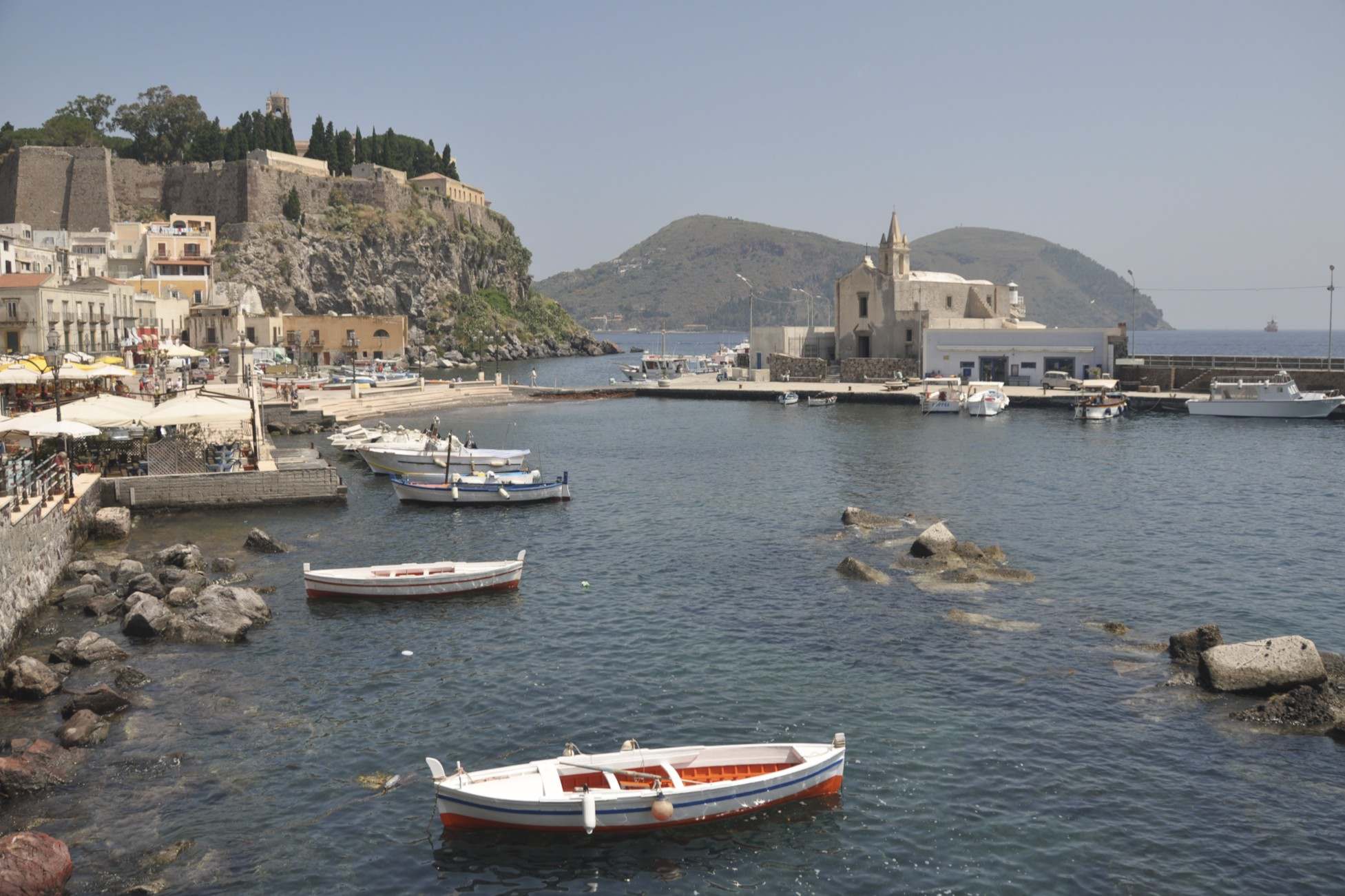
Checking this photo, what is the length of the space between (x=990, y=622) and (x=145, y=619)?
2082 centimetres

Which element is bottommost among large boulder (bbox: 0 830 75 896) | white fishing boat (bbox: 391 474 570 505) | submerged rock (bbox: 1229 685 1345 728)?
large boulder (bbox: 0 830 75 896)

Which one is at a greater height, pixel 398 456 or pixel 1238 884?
pixel 398 456

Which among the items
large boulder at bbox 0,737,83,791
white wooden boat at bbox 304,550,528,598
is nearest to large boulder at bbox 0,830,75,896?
large boulder at bbox 0,737,83,791

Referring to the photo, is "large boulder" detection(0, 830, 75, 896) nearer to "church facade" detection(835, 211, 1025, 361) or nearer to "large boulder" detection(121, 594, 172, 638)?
"large boulder" detection(121, 594, 172, 638)

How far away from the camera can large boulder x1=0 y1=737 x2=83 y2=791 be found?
17.0 metres

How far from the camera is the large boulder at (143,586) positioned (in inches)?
1088

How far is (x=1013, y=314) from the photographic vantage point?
10556 cm

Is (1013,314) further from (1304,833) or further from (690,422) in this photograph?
(1304,833)

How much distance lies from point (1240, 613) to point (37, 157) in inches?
5251

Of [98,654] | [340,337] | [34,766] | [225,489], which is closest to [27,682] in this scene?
[98,654]

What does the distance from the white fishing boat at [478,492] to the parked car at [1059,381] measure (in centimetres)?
5620

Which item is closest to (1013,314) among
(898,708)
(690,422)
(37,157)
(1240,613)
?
(690,422)

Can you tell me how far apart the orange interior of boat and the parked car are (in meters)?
74.4

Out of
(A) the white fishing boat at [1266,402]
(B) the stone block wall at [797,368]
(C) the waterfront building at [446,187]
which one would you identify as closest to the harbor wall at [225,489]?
(B) the stone block wall at [797,368]
